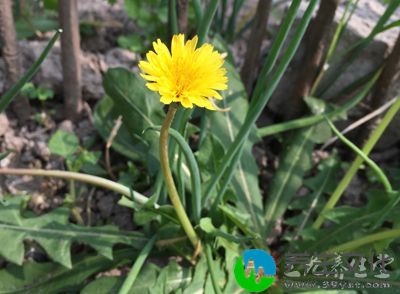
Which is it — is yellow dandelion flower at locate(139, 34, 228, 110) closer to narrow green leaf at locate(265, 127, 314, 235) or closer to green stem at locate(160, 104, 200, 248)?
green stem at locate(160, 104, 200, 248)

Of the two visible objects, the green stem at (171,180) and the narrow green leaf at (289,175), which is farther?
the narrow green leaf at (289,175)

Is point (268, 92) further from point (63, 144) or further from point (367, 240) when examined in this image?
point (63, 144)

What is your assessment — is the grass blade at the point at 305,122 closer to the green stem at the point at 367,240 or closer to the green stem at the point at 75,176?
the green stem at the point at 367,240

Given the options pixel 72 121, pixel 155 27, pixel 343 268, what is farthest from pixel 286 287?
pixel 155 27

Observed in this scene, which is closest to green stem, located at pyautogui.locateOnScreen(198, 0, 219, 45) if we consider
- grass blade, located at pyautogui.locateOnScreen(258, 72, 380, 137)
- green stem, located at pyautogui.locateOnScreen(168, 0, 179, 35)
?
Answer: green stem, located at pyautogui.locateOnScreen(168, 0, 179, 35)

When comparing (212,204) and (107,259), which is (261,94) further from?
(107,259)

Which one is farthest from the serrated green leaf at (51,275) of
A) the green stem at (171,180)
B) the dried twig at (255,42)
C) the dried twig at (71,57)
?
the dried twig at (255,42)
